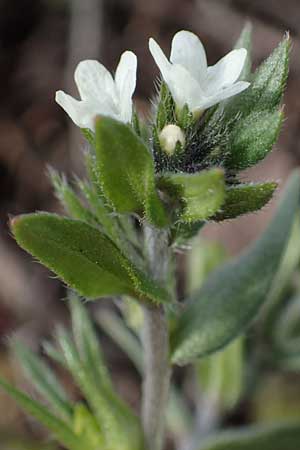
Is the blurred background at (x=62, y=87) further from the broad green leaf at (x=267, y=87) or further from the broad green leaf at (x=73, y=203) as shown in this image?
the broad green leaf at (x=267, y=87)

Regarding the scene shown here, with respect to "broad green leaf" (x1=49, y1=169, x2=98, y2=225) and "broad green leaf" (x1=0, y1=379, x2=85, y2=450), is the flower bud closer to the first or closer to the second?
"broad green leaf" (x1=49, y1=169, x2=98, y2=225)

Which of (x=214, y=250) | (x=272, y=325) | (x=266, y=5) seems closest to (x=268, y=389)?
(x=272, y=325)

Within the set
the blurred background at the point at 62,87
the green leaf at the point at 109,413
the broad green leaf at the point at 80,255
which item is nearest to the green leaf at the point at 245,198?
the broad green leaf at the point at 80,255

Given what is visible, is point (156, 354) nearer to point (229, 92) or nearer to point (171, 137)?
point (171, 137)

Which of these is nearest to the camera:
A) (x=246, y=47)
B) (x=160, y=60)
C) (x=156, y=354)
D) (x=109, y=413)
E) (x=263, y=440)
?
(x=160, y=60)

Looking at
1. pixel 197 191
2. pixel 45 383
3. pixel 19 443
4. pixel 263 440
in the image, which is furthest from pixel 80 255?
pixel 19 443
